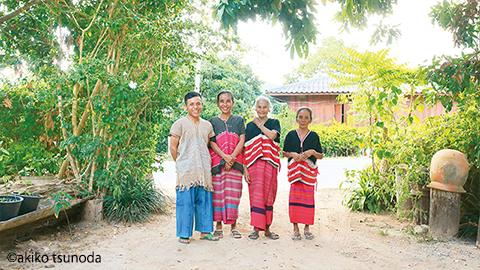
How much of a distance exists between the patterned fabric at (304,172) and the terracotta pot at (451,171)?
1411 millimetres

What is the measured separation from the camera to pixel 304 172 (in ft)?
15.7

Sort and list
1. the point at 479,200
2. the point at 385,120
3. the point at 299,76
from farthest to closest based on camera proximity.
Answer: the point at 299,76, the point at 385,120, the point at 479,200

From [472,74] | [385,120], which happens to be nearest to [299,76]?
[385,120]

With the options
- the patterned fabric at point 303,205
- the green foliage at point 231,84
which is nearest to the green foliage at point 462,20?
the patterned fabric at point 303,205

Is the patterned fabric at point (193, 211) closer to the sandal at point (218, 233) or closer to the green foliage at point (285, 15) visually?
the sandal at point (218, 233)

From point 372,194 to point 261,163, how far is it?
2504mm

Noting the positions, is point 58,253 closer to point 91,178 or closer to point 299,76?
point 91,178

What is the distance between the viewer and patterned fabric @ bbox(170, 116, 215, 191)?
4.50 meters

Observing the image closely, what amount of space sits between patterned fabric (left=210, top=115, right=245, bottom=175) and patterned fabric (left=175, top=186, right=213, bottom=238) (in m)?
0.29

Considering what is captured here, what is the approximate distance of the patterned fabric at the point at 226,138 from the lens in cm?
466

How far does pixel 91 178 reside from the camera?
5.46m

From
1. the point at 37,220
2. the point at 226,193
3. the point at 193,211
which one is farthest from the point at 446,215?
the point at 37,220

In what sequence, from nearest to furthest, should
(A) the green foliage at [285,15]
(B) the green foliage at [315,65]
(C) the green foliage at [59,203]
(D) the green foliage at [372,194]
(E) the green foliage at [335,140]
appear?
(A) the green foliage at [285,15], (C) the green foliage at [59,203], (D) the green foliage at [372,194], (E) the green foliage at [335,140], (B) the green foliage at [315,65]

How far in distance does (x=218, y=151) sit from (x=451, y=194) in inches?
104
